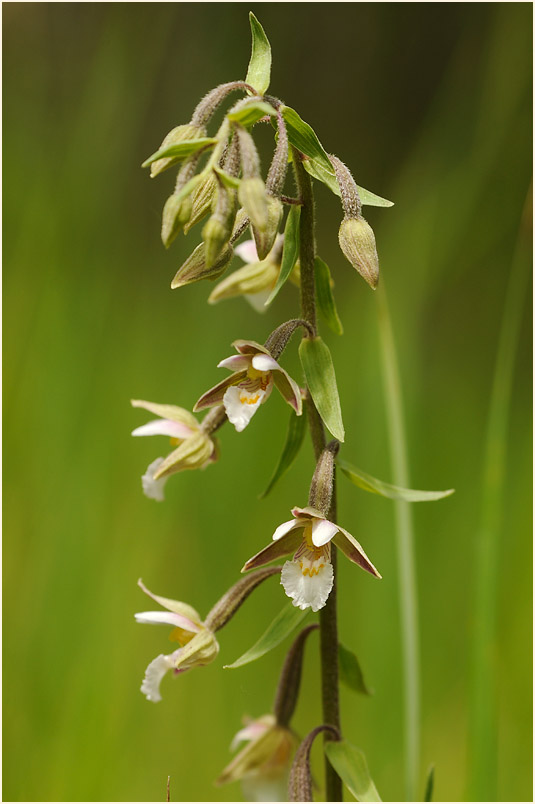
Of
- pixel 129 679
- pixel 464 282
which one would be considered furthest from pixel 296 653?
pixel 464 282

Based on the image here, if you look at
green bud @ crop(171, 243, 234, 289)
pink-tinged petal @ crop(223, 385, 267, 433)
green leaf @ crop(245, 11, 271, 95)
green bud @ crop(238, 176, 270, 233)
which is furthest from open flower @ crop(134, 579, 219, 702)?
green leaf @ crop(245, 11, 271, 95)

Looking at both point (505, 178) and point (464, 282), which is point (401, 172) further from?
point (505, 178)

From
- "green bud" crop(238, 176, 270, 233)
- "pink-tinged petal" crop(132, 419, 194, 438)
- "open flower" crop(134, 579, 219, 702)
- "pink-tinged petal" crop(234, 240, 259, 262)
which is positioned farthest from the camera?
"pink-tinged petal" crop(234, 240, 259, 262)

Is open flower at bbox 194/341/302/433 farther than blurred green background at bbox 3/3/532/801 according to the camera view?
No

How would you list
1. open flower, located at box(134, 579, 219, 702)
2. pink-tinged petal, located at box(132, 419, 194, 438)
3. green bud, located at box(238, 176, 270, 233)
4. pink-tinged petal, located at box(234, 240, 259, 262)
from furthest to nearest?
pink-tinged petal, located at box(234, 240, 259, 262), pink-tinged petal, located at box(132, 419, 194, 438), open flower, located at box(134, 579, 219, 702), green bud, located at box(238, 176, 270, 233)

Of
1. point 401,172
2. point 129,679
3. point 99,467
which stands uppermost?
point 401,172

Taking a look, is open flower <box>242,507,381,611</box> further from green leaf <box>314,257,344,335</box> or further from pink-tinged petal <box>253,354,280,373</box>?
green leaf <box>314,257,344,335</box>
